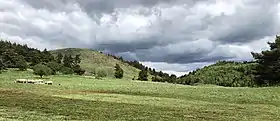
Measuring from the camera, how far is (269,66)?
297 feet

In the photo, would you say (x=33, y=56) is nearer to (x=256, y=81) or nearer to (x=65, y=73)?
(x=65, y=73)

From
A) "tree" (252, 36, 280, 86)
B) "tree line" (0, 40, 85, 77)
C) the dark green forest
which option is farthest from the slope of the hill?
"tree line" (0, 40, 85, 77)

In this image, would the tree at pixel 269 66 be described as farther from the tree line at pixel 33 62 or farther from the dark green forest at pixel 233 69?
the tree line at pixel 33 62

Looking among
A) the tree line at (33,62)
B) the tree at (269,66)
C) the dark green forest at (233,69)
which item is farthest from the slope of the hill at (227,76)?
the tree line at (33,62)

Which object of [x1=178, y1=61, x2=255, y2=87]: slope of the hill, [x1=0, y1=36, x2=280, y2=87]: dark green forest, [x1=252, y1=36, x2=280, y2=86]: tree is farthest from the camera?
[x1=178, y1=61, x2=255, y2=87]: slope of the hill

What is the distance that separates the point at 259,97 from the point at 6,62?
118 m

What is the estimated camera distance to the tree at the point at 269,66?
89.1 meters

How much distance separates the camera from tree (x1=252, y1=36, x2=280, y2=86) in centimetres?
8906

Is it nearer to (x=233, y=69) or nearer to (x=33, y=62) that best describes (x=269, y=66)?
(x=233, y=69)

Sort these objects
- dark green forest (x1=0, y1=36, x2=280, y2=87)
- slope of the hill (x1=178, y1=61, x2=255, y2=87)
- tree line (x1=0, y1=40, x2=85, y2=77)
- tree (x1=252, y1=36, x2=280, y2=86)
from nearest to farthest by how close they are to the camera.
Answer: tree (x1=252, y1=36, x2=280, y2=86) < dark green forest (x1=0, y1=36, x2=280, y2=87) < tree line (x1=0, y1=40, x2=85, y2=77) < slope of the hill (x1=178, y1=61, x2=255, y2=87)

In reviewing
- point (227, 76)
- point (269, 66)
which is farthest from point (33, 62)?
point (269, 66)

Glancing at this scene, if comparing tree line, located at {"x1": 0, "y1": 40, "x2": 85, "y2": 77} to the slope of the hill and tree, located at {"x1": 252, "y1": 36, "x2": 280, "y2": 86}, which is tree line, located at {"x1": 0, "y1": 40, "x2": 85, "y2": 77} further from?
tree, located at {"x1": 252, "y1": 36, "x2": 280, "y2": 86}

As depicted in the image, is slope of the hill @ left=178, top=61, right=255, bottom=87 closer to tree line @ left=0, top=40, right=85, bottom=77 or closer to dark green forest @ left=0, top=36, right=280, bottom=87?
dark green forest @ left=0, top=36, right=280, bottom=87

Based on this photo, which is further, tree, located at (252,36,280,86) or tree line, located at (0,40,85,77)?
tree line, located at (0,40,85,77)
